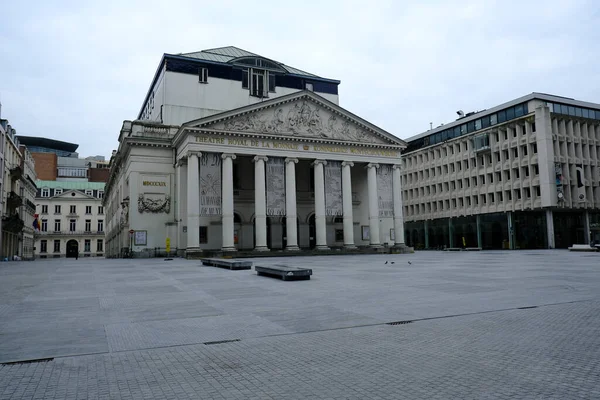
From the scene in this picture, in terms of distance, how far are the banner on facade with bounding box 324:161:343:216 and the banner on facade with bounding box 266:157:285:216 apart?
5.17 metres

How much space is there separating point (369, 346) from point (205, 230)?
136 ft

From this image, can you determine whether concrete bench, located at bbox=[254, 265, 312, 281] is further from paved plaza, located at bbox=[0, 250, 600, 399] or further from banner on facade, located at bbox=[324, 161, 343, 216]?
banner on facade, located at bbox=[324, 161, 343, 216]

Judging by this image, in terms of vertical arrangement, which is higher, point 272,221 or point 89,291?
point 272,221

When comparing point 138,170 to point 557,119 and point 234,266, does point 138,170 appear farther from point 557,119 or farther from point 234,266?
point 557,119

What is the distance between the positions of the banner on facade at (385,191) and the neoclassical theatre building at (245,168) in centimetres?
12

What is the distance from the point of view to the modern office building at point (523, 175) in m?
57.0

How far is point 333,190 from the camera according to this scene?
159 feet

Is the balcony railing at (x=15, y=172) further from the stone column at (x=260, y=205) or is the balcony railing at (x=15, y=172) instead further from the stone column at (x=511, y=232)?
the stone column at (x=511, y=232)

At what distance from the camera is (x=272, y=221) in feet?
171

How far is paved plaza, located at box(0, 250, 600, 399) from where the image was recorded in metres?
5.34

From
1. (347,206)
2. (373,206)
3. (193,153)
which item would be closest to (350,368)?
(193,153)

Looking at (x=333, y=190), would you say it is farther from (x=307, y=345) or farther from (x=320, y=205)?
(x=307, y=345)

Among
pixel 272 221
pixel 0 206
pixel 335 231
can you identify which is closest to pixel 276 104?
pixel 272 221

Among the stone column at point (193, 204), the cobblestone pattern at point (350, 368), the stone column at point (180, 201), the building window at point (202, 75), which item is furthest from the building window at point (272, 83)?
the cobblestone pattern at point (350, 368)
